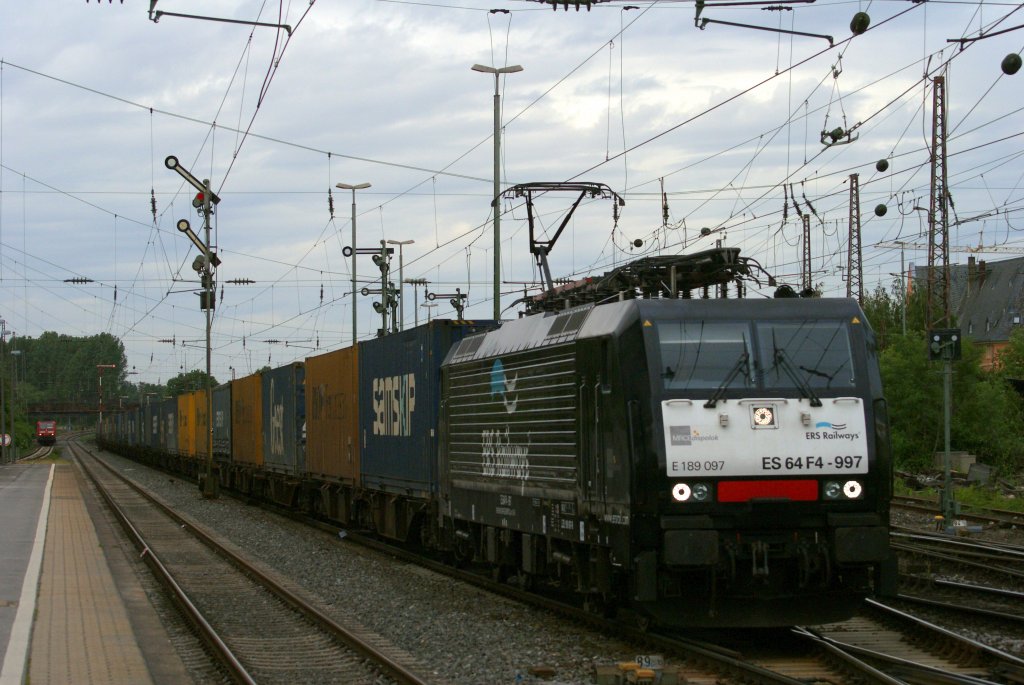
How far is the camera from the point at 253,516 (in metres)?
29.4

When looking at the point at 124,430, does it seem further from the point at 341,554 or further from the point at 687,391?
the point at 687,391

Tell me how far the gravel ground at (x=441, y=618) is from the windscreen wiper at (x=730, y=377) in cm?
216

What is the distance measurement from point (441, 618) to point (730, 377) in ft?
14.8

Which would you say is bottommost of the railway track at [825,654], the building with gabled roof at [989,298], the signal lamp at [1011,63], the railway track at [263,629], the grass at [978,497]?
the railway track at [263,629]

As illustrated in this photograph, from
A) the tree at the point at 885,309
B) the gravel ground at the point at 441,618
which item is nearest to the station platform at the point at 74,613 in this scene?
the gravel ground at the point at 441,618

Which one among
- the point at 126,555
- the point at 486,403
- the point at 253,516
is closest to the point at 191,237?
the point at 253,516

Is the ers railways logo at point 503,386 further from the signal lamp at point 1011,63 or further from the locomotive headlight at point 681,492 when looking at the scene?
the signal lamp at point 1011,63

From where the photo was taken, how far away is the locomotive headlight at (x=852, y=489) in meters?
10.1

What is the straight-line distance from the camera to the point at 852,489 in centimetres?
1012

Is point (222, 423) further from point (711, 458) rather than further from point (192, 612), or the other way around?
point (711, 458)

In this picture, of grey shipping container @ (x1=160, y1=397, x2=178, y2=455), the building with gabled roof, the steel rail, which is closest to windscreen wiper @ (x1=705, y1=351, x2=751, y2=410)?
the steel rail

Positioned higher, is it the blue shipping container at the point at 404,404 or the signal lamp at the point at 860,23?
the signal lamp at the point at 860,23

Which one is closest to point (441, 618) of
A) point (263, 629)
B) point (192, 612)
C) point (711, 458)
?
point (263, 629)

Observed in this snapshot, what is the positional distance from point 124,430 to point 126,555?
68351 mm
